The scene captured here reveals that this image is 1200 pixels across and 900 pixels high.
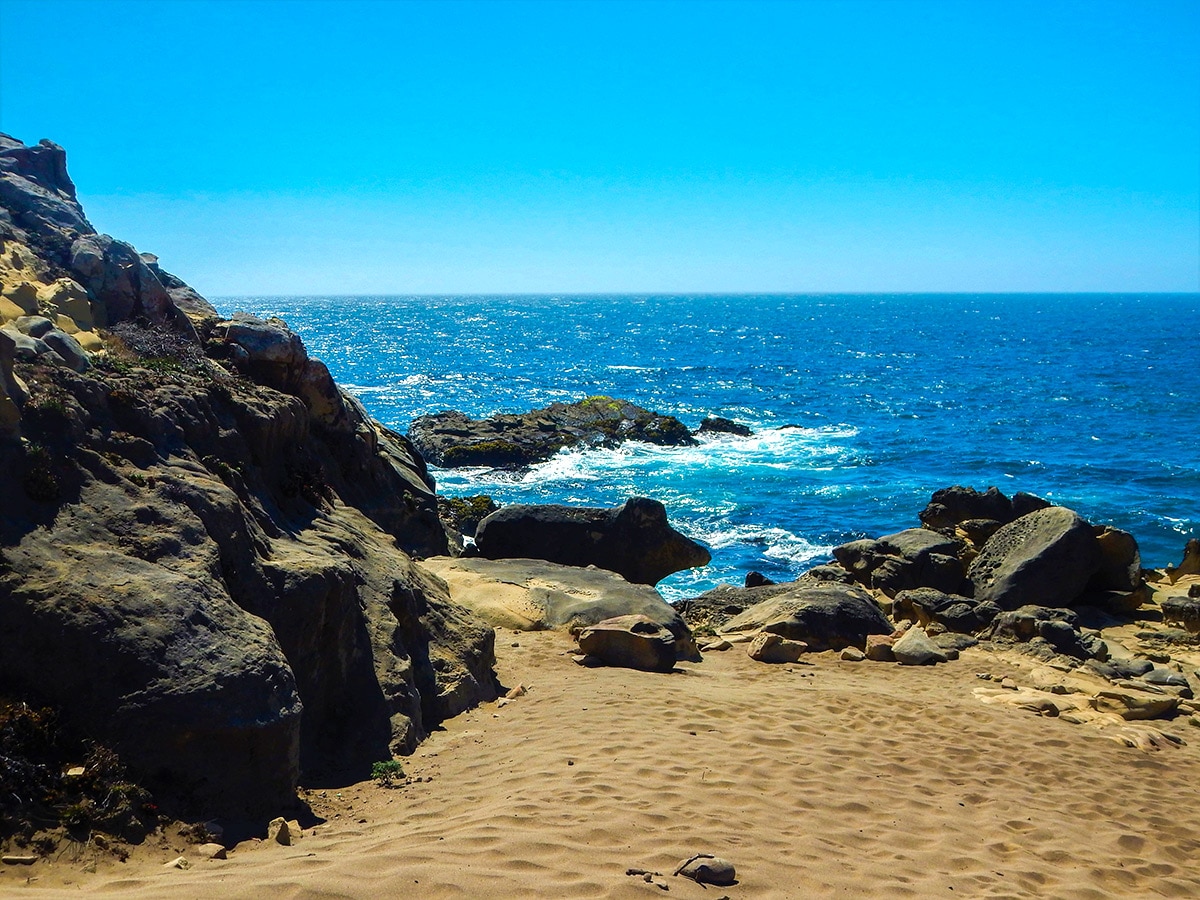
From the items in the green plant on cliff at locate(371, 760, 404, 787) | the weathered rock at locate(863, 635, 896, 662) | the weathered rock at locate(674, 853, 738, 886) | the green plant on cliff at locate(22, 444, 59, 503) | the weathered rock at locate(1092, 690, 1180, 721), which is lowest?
the weathered rock at locate(863, 635, 896, 662)

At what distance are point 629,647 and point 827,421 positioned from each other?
158 feet

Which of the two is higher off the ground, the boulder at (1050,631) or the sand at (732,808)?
the sand at (732,808)

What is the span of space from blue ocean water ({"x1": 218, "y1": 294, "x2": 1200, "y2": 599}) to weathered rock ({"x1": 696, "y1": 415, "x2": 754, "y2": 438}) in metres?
1.36

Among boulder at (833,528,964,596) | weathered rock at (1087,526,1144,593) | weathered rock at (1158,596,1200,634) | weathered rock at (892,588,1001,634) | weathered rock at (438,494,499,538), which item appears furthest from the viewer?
weathered rock at (438,494,499,538)

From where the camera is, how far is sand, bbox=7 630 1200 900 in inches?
261

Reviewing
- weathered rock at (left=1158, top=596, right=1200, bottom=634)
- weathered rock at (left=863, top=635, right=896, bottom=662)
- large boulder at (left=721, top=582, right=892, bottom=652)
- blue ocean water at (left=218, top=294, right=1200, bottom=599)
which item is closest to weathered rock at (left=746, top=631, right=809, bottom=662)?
large boulder at (left=721, top=582, right=892, bottom=652)

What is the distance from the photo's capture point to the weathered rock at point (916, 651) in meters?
16.6

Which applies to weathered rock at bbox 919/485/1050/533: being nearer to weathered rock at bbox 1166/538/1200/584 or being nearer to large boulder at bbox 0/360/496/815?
weathered rock at bbox 1166/538/1200/584

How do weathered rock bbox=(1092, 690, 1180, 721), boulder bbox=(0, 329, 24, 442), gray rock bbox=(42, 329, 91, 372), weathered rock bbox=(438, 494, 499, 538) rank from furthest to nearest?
weathered rock bbox=(438, 494, 499, 538)
weathered rock bbox=(1092, 690, 1180, 721)
gray rock bbox=(42, 329, 91, 372)
boulder bbox=(0, 329, 24, 442)

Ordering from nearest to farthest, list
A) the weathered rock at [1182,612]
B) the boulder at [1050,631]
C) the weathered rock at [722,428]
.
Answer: the boulder at [1050,631]
the weathered rock at [1182,612]
the weathered rock at [722,428]

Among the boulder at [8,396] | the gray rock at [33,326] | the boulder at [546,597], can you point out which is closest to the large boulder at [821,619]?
the boulder at [546,597]

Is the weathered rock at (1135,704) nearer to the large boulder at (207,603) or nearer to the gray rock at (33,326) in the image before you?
the large boulder at (207,603)

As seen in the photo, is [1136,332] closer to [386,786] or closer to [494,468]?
[494,468]

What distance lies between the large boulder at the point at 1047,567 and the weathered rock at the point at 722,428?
31964mm
